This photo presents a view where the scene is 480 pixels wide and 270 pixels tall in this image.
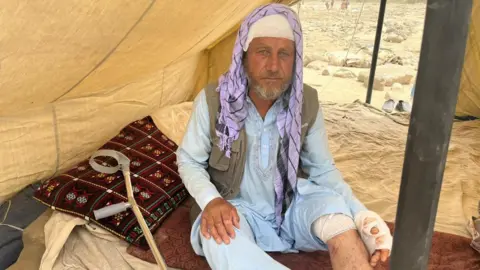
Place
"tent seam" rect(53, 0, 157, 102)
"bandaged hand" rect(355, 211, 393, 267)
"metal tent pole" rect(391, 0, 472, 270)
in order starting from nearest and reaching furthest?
"metal tent pole" rect(391, 0, 472, 270) → "bandaged hand" rect(355, 211, 393, 267) → "tent seam" rect(53, 0, 157, 102)

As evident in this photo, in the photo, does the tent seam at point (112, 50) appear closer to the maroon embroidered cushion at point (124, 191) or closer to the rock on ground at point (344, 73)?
the maroon embroidered cushion at point (124, 191)

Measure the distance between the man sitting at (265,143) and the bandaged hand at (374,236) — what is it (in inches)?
4.8

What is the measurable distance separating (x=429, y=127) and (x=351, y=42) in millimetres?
7199

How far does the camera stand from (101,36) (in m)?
1.38

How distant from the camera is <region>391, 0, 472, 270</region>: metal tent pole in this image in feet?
1.26

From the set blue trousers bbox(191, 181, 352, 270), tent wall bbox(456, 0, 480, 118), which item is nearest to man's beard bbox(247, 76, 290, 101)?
blue trousers bbox(191, 181, 352, 270)

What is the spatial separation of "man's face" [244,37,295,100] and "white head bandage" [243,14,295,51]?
1cm

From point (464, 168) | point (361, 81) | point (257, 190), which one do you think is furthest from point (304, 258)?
point (361, 81)

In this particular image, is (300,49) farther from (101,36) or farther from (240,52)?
(101,36)

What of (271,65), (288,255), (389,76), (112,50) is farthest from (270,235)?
(389,76)

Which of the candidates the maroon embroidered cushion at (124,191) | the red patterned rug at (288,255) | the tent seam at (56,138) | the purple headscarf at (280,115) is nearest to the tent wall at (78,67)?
the tent seam at (56,138)

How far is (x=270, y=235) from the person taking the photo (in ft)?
4.48

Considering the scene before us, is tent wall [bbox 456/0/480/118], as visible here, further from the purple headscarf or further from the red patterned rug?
the purple headscarf

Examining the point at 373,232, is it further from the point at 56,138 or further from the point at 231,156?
the point at 56,138
